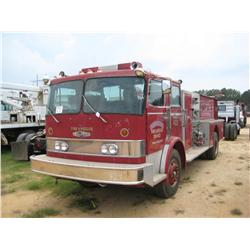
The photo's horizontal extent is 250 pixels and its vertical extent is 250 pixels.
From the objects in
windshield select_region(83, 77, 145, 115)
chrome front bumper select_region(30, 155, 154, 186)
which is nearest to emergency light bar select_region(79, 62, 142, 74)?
windshield select_region(83, 77, 145, 115)

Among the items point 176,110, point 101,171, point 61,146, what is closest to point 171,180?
point 176,110

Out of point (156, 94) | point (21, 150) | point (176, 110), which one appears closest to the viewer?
point (156, 94)

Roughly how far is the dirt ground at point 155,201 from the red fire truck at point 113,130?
378 mm

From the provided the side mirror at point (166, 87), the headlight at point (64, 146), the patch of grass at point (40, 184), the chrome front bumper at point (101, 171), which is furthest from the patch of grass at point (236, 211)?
the patch of grass at point (40, 184)

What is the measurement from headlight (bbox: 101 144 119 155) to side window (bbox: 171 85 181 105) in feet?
5.72

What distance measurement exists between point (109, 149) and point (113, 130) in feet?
0.92

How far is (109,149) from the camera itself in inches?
154

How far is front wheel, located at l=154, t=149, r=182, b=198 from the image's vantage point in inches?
178

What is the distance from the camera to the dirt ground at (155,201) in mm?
4152

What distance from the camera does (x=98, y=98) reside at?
4082 millimetres

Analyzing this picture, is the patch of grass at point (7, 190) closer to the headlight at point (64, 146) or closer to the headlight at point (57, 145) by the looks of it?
the headlight at point (57, 145)

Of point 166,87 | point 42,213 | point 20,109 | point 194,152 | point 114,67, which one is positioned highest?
point 114,67

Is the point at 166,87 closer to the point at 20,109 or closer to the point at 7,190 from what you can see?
the point at 7,190
